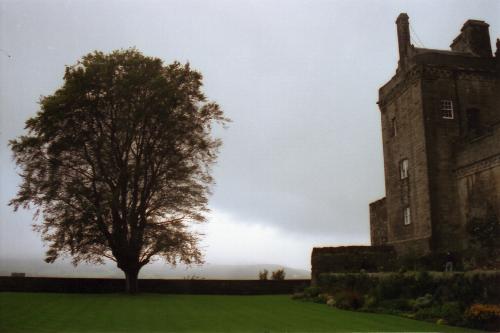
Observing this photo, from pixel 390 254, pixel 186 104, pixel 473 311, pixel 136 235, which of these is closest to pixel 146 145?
pixel 186 104

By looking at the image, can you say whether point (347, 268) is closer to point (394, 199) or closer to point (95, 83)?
point (394, 199)

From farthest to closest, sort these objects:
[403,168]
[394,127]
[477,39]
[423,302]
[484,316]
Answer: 1. [394,127]
2. [477,39]
3. [403,168]
4. [423,302]
5. [484,316]

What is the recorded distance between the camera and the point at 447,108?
101 ft

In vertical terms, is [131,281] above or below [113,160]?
below

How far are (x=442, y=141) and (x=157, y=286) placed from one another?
2071 centimetres

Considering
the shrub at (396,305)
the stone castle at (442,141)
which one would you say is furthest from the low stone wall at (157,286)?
the shrub at (396,305)

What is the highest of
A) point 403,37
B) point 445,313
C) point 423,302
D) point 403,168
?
point 403,37

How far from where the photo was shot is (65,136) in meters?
28.5

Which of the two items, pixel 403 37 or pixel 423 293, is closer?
pixel 423 293

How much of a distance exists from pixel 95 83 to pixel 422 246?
21918 millimetres

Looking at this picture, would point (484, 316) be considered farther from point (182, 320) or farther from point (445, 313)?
point (182, 320)

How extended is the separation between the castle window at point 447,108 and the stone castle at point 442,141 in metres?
0.06

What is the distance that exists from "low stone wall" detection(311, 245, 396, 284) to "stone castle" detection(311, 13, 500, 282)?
0.06 m

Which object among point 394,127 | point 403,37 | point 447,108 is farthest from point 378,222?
point 403,37
